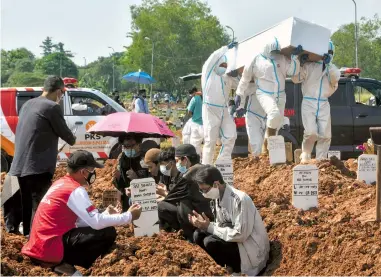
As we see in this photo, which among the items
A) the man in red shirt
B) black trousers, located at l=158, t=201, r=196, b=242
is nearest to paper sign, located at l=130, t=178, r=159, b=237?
black trousers, located at l=158, t=201, r=196, b=242

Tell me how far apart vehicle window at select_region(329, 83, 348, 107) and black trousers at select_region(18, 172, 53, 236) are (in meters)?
7.62

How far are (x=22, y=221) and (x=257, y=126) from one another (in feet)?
16.6

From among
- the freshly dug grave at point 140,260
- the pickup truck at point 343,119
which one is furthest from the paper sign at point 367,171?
the pickup truck at point 343,119

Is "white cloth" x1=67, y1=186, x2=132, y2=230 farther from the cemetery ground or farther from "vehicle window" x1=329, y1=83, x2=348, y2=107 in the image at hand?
"vehicle window" x1=329, y1=83, x2=348, y2=107

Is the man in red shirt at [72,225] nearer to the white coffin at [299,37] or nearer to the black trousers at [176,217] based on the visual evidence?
the black trousers at [176,217]

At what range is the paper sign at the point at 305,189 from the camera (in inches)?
296

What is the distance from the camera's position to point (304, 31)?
33.3 feet

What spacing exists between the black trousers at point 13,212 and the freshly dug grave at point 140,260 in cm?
68

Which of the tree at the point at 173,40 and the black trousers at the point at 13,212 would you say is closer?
the black trousers at the point at 13,212

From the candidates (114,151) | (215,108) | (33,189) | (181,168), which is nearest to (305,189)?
(181,168)

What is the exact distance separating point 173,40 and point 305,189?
2659 inches

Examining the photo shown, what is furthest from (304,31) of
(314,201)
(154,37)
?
(154,37)

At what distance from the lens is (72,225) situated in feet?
19.2

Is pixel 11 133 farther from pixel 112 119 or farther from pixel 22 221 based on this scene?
pixel 22 221
